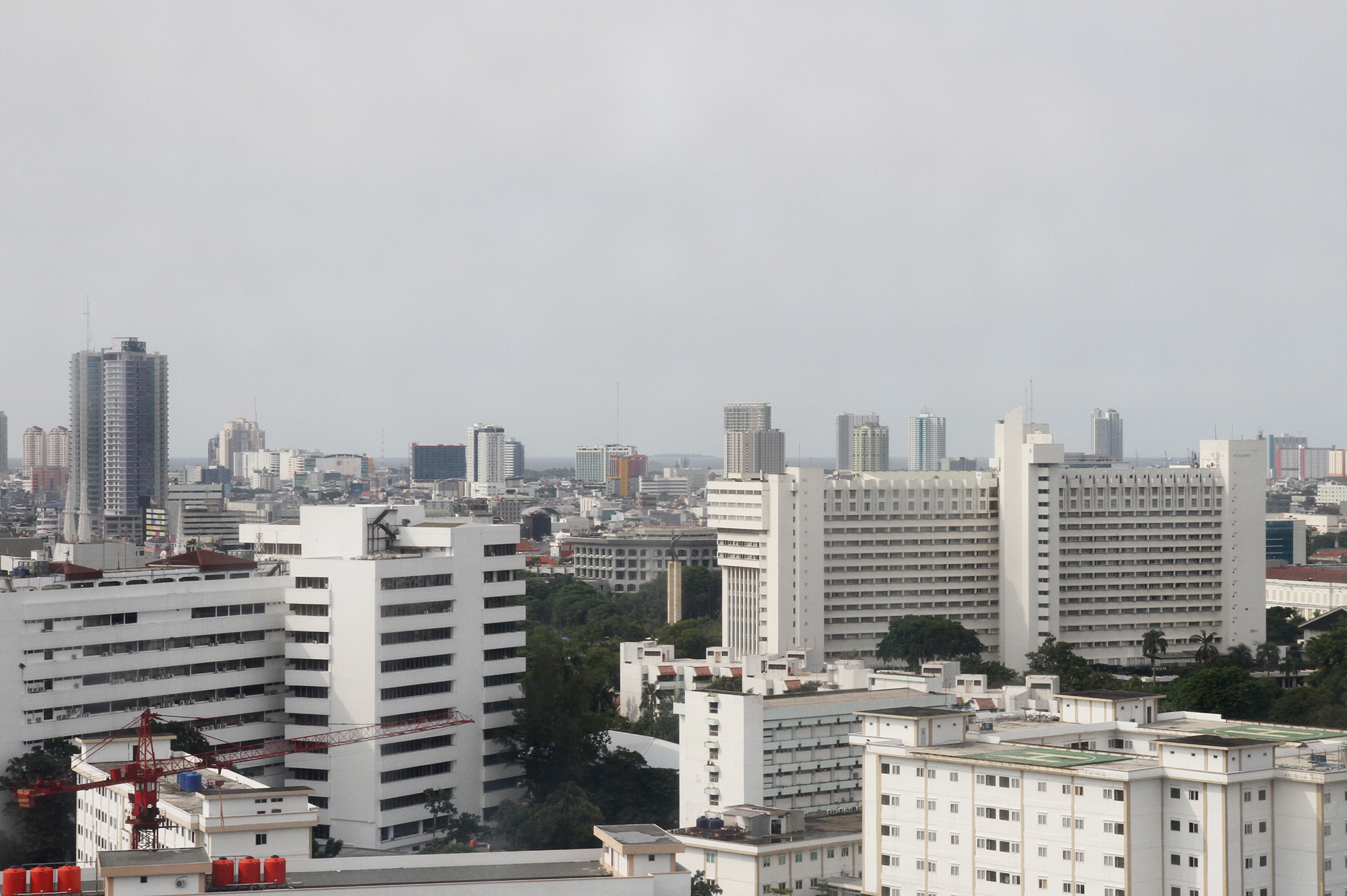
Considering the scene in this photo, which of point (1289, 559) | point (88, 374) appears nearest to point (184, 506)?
point (88, 374)

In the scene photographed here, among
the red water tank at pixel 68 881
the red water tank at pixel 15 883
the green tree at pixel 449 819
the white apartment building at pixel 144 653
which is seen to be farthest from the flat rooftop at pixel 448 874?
the white apartment building at pixel 144 653

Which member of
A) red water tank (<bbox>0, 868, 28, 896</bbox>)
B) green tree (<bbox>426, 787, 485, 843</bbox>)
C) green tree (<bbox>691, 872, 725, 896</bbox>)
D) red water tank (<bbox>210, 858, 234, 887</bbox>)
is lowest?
green tree (<bbox>426, 787, 485, 843</bbox>)

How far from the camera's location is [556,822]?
4081cm

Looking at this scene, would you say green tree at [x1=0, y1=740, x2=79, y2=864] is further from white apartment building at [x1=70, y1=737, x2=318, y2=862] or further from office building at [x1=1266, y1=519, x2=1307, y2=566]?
office building at [x1=1266, y1=519, x2=1307, y2=566]

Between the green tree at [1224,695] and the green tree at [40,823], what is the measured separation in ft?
116

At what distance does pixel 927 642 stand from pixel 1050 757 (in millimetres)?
40743

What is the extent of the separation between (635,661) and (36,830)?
2707cm

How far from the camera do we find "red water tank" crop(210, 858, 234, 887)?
24.1 metres

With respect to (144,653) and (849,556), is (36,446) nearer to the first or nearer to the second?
(849,556)

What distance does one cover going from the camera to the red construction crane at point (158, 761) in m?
29.5

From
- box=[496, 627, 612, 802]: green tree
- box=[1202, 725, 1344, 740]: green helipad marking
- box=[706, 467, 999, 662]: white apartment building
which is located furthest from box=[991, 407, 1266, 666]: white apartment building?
box=[1202, 725, 1344, 740]: green helipad marking

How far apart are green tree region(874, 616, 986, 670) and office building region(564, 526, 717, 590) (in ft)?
139

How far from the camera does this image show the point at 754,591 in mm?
77938

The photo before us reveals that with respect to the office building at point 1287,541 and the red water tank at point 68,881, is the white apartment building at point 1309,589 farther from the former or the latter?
the red water tank at point 68,881
